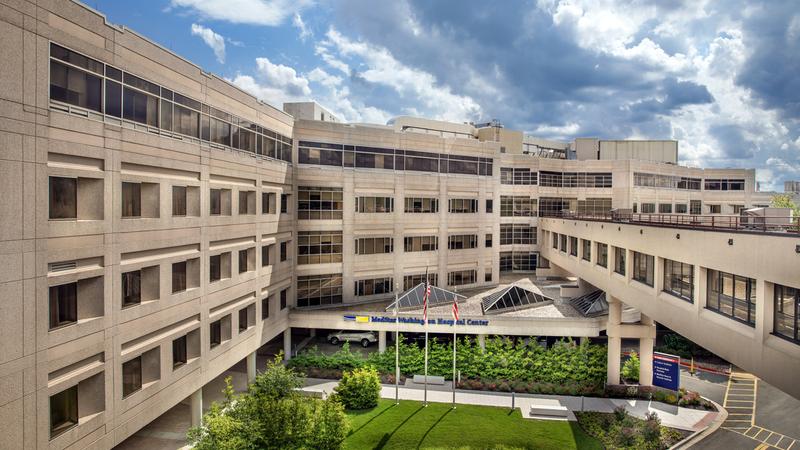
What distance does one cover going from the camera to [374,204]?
1805 inches

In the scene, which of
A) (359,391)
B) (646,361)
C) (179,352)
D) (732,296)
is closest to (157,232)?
(179,352)

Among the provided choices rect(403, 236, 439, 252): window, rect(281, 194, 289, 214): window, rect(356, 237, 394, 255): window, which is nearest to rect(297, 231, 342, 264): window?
rect(356, 237, 394, 255): window

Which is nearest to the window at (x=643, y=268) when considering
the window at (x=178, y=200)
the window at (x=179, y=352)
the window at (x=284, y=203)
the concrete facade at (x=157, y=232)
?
the concrete facade at (x=157, y=232)

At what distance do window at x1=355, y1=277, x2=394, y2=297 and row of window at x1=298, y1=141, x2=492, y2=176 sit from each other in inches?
449

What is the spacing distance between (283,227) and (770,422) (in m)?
39.1

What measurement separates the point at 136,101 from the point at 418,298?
28.9 metres

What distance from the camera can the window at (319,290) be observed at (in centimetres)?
4238

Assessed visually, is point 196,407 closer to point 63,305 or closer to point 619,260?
point 63,305

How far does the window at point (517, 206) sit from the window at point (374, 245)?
22045 mm

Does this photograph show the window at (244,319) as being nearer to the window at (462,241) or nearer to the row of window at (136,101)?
the row of window at (136,101)

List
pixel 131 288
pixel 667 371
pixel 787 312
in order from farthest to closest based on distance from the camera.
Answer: pixel 667 371
pixel 131 288
pixel 787 312

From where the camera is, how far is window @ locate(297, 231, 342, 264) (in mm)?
42344

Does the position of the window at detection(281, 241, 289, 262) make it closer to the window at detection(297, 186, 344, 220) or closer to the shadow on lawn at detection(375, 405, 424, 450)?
the window at detection(297, 186, 344, 220)

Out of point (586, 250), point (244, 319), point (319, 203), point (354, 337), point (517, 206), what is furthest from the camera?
point (517, 206)
